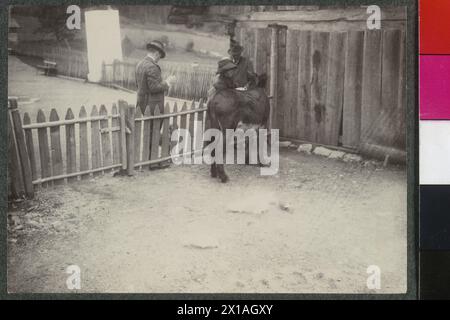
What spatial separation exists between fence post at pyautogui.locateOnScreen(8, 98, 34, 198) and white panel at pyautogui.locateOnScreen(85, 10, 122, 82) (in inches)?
15.9

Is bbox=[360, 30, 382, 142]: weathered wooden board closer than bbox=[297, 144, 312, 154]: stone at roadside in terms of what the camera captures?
Yes

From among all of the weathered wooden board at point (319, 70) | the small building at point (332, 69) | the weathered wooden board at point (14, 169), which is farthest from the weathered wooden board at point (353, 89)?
the weathered wooden board at point (14, 169)

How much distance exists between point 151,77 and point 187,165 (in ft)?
1.59

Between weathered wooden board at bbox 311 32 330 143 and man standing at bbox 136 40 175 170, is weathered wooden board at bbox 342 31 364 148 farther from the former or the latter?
man standing at bbox 136 40 175 170

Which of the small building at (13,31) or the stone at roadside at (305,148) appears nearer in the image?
the small building at (13,31)

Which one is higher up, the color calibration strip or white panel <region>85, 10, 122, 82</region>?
white panel <region>85, 10, 122, 82</region>

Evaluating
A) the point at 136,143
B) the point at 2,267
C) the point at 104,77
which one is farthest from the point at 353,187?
the point at 2,267

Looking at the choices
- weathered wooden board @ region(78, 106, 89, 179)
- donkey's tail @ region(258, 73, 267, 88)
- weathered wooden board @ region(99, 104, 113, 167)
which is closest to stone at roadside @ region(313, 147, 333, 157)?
donkey's tail @ region(258, 73, 267, 88)

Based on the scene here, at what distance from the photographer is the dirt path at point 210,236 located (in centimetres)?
297

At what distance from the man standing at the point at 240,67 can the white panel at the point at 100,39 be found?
1.90 feet

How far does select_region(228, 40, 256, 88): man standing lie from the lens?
300 centimetres

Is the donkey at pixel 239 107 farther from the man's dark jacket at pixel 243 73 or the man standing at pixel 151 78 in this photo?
the man standing at pixel 151 78

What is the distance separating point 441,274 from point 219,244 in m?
1.14
